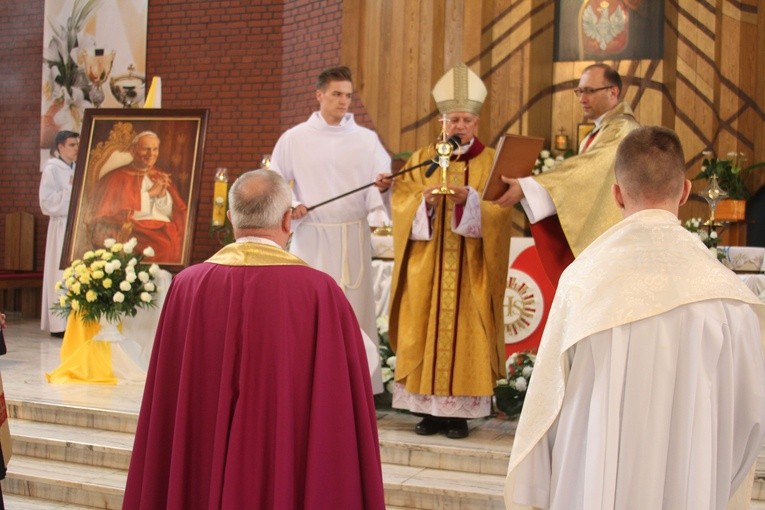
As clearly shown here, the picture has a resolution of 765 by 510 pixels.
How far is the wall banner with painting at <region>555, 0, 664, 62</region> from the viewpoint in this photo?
33.5 ft

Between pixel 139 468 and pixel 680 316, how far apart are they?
1.76 meters

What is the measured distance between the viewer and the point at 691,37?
9.89 m

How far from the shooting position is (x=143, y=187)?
7.42 metres

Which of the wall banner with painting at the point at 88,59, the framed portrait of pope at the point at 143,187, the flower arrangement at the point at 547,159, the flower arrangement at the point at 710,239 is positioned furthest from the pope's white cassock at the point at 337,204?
the wall banner with painting at the point at 88,59

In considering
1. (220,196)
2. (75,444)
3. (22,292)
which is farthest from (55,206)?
(75,444)

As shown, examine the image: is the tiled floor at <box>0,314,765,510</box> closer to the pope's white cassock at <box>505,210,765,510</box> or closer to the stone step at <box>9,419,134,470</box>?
the stone step at <box>9,419,134,470</box>

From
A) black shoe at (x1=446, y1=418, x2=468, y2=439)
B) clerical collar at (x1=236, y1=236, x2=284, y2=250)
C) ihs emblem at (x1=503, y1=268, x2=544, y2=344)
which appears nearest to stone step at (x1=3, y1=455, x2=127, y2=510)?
black shoe at (x1=446, y1=418, x2=468, y2=439)

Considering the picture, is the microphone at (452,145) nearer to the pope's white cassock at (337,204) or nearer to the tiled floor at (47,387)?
the pope's white cassock at (337,204)

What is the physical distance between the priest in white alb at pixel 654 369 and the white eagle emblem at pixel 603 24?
8.28 metres

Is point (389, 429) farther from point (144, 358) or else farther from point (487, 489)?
point (144, 358)

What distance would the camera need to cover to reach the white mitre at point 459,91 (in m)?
4.93

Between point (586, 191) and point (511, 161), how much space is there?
0.38 metres

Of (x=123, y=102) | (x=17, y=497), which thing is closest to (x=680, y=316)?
(x=17, y=497)

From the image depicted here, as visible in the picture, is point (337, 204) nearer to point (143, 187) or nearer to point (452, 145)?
point (452, 145)
